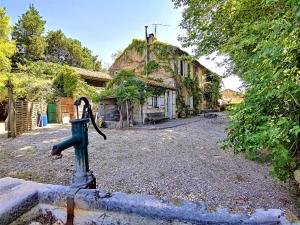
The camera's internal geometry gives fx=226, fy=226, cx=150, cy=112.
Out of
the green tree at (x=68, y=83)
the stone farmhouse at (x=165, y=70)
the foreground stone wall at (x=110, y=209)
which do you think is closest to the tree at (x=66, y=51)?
the stone farmhouse at (x=165, y=70)

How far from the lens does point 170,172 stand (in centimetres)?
457

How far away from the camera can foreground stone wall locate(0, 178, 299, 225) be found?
3.93 feet

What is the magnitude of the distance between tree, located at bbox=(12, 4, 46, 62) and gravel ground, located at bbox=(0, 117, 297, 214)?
21574mm

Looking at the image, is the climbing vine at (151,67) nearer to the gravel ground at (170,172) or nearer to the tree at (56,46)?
the gravel ground at (170,172)

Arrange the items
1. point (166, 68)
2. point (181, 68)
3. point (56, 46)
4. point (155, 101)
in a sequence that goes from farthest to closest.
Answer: point (56, 46), point (181, 68), point (166, 68), point (155, 101)

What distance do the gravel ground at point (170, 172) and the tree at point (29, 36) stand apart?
21574 millimetres

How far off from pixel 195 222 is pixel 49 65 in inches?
893

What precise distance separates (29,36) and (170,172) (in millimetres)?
27015

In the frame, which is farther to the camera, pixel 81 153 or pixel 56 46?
pixel 56 46

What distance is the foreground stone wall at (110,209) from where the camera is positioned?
1.20m

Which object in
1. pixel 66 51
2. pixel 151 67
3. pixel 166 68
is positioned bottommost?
pixel 166 68

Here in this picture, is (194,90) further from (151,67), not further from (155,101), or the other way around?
(155,101)

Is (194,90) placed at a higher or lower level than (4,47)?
lower

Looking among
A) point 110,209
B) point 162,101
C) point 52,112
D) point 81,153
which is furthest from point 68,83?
point 110,209
